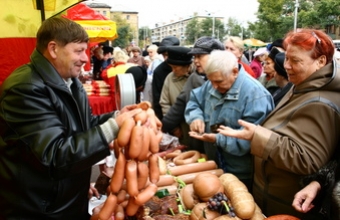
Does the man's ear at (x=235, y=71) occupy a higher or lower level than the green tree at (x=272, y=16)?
lower

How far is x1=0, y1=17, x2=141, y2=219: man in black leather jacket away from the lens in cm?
138

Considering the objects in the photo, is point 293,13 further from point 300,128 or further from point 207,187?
point 207,187

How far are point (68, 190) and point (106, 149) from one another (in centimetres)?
42

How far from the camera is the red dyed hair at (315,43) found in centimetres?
190

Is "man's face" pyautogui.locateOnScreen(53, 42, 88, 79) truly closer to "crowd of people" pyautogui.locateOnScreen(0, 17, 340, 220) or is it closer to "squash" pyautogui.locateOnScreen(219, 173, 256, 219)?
"crowd of people" pyautogui.locateOnScreen(0, 17, 340, 220)

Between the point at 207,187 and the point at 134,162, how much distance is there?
2.08ft

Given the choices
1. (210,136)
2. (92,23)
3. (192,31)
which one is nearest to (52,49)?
(210,136)

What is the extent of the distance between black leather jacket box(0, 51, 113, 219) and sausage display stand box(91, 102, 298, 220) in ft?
0.50

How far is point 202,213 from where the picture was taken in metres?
1.83

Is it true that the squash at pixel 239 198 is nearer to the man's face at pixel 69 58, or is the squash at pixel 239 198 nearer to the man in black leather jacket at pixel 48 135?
the man in black leather jacket at pixel 48 135

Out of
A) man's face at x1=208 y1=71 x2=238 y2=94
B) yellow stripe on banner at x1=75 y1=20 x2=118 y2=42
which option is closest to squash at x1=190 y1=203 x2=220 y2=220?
man's face at x1=208 y1=71 x2=238 y2=94

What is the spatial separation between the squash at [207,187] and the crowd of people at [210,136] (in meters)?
0.32

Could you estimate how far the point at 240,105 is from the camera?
2.45 meters

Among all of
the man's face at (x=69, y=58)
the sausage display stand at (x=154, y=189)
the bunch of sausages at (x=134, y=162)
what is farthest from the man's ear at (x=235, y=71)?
the man's face at (x=69, y=58)
